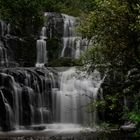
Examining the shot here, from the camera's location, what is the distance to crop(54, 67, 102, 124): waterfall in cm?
2802

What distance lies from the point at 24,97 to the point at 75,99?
10.3 ft

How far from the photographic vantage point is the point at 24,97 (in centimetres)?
2880

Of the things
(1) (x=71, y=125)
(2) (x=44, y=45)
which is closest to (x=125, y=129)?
(1) (x=71, y=125)

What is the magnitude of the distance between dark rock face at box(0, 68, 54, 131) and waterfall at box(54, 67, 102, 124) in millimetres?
698

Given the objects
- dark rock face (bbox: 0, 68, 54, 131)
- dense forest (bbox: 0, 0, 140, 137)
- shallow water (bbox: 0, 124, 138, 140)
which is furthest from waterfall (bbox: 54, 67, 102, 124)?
dense forest (bbox: 0, 0, 140, 137)

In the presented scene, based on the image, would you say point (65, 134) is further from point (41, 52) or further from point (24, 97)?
point (41, 52)

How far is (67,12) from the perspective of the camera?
1828 inches

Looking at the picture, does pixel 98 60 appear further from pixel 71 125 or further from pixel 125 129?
pixel 71 125

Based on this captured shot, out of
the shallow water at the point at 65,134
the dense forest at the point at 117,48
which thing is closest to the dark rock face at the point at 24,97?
the shallow water at the point at 65,134

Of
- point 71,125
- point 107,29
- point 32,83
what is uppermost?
point 107,29

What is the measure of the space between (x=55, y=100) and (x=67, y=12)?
61.9 feet

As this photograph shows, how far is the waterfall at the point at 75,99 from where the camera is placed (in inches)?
1103

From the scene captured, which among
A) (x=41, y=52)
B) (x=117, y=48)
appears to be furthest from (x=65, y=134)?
(x=41, y=52)

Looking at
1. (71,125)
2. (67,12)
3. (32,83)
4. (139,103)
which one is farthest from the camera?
(67,12)
